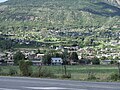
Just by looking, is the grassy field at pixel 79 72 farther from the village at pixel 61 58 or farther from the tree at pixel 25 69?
the village at pixel 61 58

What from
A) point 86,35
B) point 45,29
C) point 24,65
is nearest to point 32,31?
point 45,29

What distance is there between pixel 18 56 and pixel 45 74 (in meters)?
29.5

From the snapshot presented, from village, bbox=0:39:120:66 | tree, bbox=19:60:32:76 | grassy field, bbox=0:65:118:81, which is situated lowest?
village, bbox=0:39:120:66

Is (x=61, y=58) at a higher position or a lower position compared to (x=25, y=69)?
lower

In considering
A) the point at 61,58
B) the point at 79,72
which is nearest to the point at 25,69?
the point at 79,72

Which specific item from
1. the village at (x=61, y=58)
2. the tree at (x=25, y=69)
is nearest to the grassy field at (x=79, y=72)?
the tree at (x=25, y=69)

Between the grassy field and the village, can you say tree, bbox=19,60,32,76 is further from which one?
the village

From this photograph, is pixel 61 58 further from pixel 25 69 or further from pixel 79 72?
pixel 25 69

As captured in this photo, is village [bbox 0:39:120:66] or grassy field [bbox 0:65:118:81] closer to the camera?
grassy field [bbox 0:65:118:81]

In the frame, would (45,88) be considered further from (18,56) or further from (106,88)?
(18,56)

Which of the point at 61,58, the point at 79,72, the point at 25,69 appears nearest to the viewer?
the point at 25,69

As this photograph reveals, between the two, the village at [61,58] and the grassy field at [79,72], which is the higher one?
the grassy field at [79,72]

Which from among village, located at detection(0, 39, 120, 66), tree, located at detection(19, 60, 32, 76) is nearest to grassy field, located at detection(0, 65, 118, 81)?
tree, located at detection(19, 60, 32, 76)

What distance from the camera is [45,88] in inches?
588
